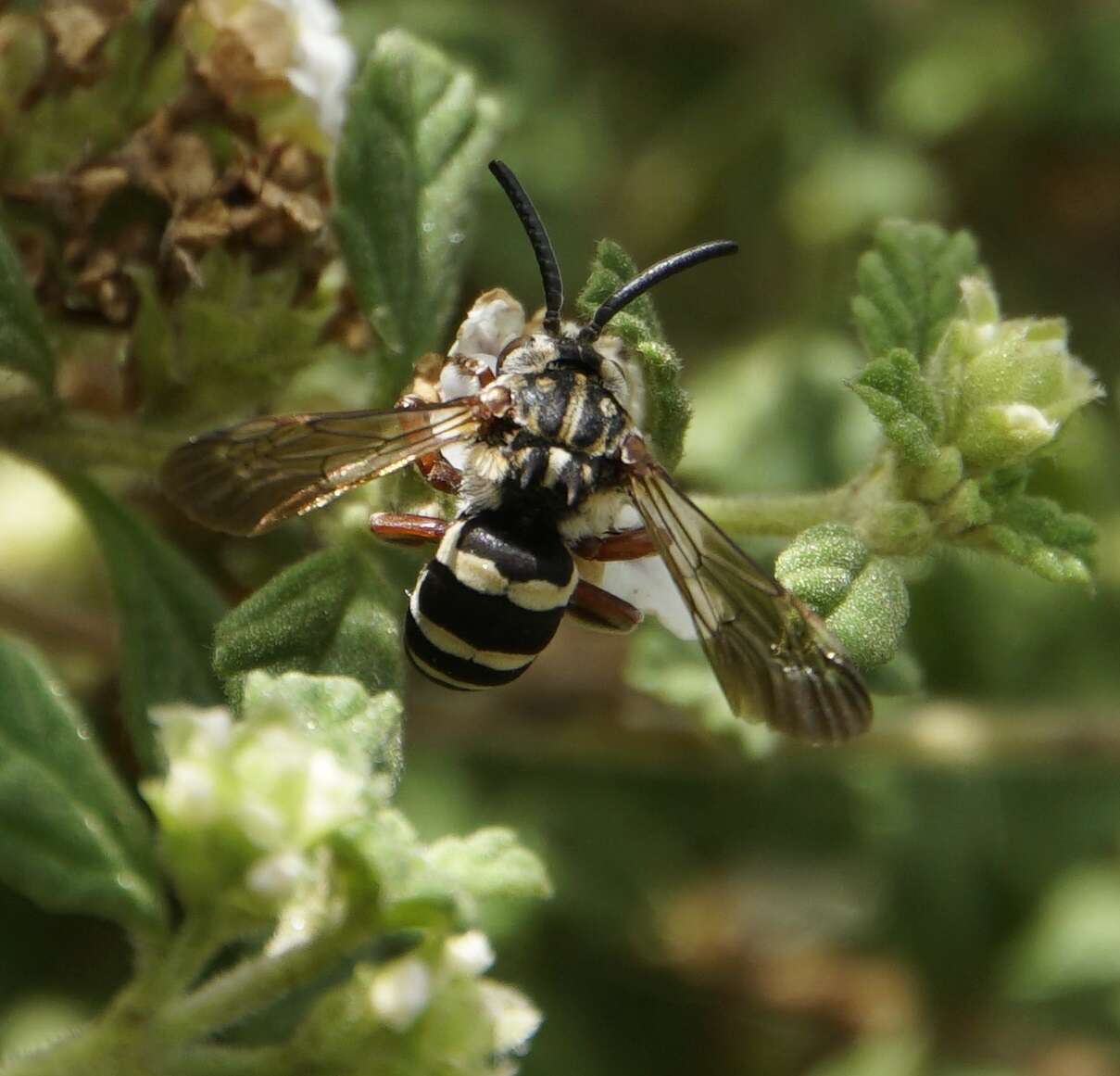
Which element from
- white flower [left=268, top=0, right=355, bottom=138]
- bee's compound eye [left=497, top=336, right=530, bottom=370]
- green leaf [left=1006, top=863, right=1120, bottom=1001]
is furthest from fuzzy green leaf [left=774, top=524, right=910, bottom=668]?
green leaf [left=1006, top=863, right=1120, bottom=1001]

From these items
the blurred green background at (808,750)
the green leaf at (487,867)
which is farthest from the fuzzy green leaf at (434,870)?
the blurred green background at (808,750)

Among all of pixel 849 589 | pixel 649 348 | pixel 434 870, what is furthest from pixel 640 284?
pixel 434 870

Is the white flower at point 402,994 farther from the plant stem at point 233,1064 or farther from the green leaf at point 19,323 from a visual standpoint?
the green leaf at point 19,323

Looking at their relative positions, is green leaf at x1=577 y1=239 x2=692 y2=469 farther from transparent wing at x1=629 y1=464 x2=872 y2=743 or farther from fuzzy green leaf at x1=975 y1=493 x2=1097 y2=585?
fuzzy green leaf at x1=975 y1=493 x2=1097 y2=585

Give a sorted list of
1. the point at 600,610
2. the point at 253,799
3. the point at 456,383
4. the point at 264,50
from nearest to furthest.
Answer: the point at 253,799 < the point at 600,610 < the point at 456,383 < the point at 264,50

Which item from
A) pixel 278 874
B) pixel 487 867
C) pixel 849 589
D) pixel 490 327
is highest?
pixel 490 327

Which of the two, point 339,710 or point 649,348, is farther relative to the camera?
point 649,348

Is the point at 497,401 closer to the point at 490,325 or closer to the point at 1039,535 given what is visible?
the point at 490,325
